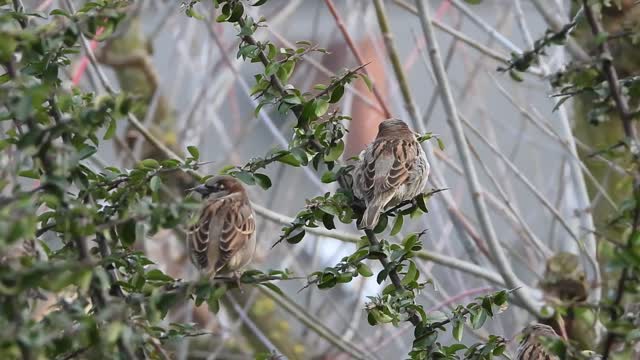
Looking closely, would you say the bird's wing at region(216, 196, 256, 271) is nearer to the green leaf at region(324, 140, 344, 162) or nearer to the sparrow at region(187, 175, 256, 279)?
the sparrow at region(187, 175, 256, 279)

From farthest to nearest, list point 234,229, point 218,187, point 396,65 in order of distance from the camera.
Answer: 1. point 396,65
2. point 234,229
3. point 218,187

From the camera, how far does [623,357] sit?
2.18 meters

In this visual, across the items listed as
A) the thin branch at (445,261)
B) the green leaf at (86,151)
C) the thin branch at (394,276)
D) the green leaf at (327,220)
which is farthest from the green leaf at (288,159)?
the thin branch at (445,261)

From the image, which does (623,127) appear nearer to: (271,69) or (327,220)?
(327,220)

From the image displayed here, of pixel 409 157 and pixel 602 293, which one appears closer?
pixel 409 157

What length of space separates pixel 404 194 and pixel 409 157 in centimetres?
26

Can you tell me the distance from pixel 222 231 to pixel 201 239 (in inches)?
4.1

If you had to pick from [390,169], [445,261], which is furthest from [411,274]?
[445,261]

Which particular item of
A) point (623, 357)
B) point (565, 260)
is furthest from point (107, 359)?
point (565, 260)

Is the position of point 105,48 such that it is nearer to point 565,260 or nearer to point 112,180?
point 565,260

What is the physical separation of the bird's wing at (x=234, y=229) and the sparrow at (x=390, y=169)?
1.47ft

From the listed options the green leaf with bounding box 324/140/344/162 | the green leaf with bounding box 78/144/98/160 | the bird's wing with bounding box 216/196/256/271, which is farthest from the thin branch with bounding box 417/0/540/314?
the green leaf with bounding box 78/144/98/160

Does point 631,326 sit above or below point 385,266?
below

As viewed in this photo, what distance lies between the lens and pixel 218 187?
3.60 metres
